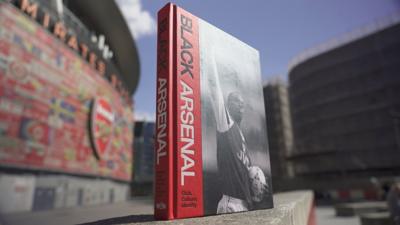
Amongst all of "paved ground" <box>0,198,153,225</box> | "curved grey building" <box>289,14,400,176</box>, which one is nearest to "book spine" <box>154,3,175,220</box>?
"paved ground" <box>0,198,153,225</box>

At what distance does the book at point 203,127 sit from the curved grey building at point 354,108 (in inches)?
1265

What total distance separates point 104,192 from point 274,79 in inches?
1412

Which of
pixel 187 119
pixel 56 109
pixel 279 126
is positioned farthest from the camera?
pixel 279 126

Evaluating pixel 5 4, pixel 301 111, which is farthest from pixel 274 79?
pixel 5 4

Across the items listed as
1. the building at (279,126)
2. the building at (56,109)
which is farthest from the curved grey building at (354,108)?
the building at (56,109)

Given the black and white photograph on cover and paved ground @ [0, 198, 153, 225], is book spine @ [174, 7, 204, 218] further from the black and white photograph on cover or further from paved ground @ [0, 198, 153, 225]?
paved ground @ [0, 198, 153, 225]

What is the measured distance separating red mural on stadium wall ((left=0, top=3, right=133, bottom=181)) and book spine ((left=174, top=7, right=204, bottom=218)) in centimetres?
1474

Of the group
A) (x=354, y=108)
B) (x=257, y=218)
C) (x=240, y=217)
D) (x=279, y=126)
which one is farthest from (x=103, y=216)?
(x=279, y=126)

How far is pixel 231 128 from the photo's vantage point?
7.72ft

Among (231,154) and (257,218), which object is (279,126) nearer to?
(231,154)

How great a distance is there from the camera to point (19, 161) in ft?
46.5

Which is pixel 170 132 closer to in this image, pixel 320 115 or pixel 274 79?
pixel 320 115

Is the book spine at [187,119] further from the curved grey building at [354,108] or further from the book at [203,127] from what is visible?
the curved grey building at [354,108]

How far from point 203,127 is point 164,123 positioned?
1.14 feet
